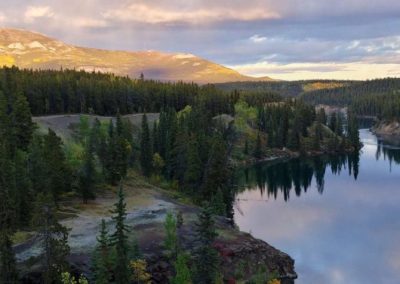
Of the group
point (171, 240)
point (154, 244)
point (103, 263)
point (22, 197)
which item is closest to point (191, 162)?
point (154, 244)

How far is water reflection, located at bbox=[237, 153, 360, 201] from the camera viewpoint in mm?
146875

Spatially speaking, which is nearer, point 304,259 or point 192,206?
point 304,259

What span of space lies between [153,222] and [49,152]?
21571mm

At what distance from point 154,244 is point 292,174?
344 feet

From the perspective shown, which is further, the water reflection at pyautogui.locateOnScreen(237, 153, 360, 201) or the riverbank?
the water reflection at pyautogui.locateOnScreen(237, 153, 360, 201)

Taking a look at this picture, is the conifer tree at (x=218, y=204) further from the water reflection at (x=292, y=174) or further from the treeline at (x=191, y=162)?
the water reflection at (x=292, y=174)

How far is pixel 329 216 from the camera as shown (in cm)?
11131

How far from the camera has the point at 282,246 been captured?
88.2 meters

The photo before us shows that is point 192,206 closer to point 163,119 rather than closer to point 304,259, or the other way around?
point 304,259

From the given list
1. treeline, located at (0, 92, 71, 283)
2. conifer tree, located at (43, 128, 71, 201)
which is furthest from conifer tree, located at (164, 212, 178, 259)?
conifer tree, located at (43, 128, 71, 201)

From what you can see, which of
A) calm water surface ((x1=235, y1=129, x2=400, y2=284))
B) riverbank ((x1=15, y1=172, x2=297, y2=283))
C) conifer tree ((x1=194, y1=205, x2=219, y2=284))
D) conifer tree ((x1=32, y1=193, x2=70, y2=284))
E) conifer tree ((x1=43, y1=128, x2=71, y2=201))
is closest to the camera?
conifer tree ((x1=32, y1=193, x2=70, y2=284))

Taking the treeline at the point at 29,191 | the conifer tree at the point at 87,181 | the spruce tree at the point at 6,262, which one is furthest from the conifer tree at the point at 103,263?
the conifer tree at the point at 87,181

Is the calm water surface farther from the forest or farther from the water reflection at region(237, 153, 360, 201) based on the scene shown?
the forest

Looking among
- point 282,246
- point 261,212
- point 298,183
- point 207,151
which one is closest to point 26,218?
point 282,246
